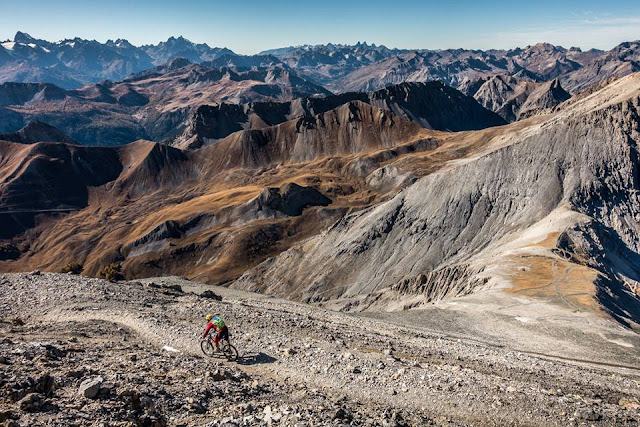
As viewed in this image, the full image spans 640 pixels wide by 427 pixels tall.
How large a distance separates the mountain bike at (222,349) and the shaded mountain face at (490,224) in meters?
45.4

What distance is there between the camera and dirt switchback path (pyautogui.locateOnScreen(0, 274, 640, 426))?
44.1 ft

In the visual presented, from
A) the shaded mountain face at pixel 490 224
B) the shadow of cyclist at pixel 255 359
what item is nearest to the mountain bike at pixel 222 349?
the shadow of cyclist at pixel 255 359

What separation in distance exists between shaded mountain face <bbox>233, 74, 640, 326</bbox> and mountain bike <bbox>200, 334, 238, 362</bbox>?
4536 centimetres

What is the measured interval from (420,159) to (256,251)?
75835 mm

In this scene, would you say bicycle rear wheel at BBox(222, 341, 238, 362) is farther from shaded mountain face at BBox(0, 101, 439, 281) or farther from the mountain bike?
shaded mountain face at BBox(0, 101, 439, 281)

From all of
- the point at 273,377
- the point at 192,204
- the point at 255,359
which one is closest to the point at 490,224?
the point at 255,359

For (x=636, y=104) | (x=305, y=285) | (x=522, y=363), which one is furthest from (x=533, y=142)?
(x=522, y=363)

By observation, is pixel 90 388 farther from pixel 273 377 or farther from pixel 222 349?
pixel 222 349

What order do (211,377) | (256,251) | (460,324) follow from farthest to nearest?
(256,251) → (460,324) → (211,377)

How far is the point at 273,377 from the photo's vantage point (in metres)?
17.7

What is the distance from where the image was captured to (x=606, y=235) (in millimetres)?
67625

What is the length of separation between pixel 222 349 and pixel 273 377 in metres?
3.28

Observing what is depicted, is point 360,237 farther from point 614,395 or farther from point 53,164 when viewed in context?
point 53,164

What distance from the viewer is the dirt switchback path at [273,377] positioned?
13445mm
